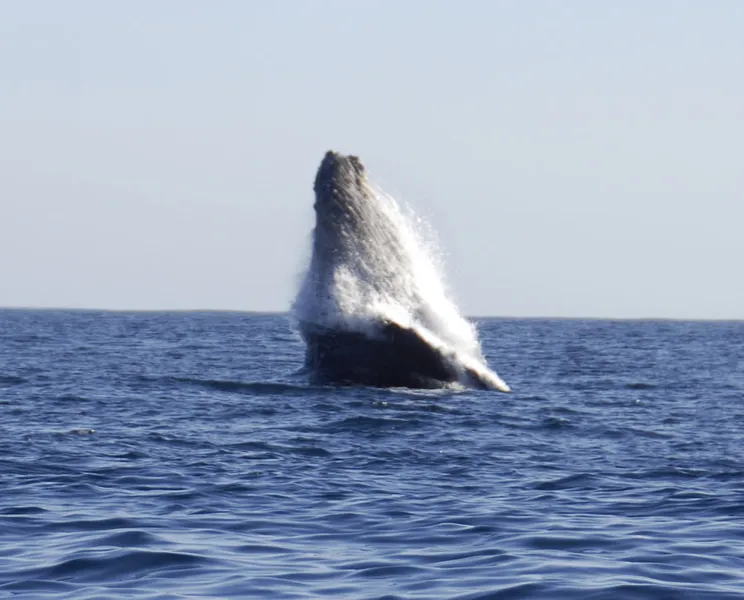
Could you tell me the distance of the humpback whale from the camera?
24969 millimetres

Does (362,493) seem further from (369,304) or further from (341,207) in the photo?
(341,207)

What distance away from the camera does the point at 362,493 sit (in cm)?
1435

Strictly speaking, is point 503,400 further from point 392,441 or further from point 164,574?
point 164,574

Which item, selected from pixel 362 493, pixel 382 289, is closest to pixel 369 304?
pixel 382 289

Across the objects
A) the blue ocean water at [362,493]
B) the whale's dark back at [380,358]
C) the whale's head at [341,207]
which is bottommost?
the blue ocean water at [362,493]

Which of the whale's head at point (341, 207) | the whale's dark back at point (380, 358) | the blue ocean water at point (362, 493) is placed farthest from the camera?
the whale's head at point (341, 207)

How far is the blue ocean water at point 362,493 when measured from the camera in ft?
35.1

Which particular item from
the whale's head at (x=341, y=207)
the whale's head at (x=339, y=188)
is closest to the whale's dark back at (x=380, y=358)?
the whale's head at (x=341, y=207)

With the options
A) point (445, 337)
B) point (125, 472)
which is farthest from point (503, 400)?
point (125, 472)

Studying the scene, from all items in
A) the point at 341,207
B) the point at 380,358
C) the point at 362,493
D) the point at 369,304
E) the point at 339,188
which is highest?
the point at 339,188

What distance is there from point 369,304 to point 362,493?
10760 millimetres

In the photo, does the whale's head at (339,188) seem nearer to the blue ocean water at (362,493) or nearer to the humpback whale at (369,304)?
the humpback whale at (369,304)

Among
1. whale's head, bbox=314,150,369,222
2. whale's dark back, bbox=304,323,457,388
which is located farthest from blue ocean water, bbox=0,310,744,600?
whale's head, bbox=314,150,369,222

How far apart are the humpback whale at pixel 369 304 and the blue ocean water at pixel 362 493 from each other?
92 cm
